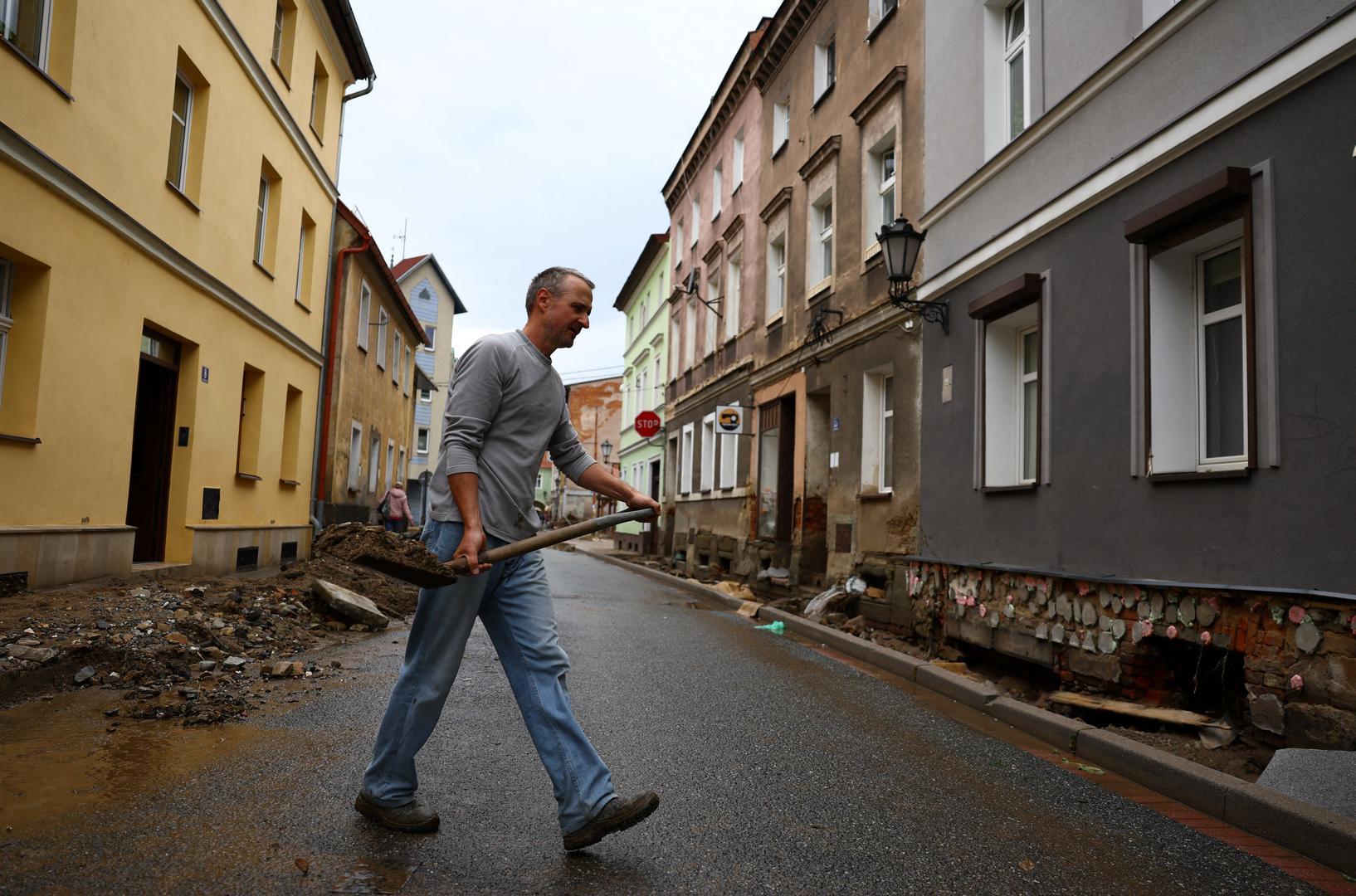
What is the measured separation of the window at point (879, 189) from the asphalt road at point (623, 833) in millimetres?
8416

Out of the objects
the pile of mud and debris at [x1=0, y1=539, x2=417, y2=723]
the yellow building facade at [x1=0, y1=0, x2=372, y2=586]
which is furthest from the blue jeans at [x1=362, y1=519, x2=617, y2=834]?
the yellow building facade at [x1=0, y1=0, x2=372, y2=586]

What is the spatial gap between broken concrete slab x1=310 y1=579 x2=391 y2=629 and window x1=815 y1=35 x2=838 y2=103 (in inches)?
427

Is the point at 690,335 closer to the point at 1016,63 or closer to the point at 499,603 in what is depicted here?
the point at 1016,63

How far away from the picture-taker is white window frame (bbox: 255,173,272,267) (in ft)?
44.5

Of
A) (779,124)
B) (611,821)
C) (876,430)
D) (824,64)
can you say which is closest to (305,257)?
(779,124)

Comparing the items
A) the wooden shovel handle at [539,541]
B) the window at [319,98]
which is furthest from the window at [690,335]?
the wooden shovel handle at [539,541]

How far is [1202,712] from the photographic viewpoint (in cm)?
585

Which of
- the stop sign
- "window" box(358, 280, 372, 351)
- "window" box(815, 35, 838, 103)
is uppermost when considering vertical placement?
"window" box(815, 35, 838, 103)

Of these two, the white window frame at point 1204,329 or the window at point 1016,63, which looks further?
the window at point 1016,63

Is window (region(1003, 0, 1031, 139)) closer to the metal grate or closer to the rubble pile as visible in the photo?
the rubble pile

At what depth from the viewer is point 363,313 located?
68.9 feet

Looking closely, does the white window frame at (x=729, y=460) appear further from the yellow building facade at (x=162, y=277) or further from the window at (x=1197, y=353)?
the window at (x=1197, y=353)

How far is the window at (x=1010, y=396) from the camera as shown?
8828mm

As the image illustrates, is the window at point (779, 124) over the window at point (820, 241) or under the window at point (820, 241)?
over
